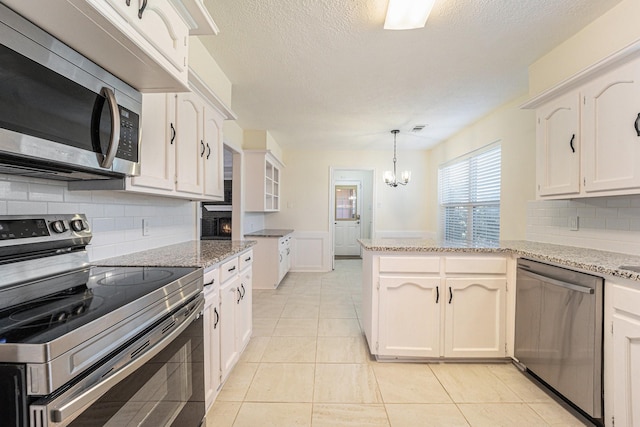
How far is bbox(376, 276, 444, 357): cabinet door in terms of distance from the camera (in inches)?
88.7

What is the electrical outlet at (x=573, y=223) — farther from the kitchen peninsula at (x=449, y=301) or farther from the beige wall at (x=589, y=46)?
the beige wall at (x=589, y=46)

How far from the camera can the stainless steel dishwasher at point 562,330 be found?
1.55 m

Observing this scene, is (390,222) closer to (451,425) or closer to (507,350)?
(507,350)

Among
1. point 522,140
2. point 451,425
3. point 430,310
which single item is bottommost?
point 451,425

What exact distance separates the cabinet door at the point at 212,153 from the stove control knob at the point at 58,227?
963 mm

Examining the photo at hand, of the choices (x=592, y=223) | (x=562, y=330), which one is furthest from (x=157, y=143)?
(x=592, y=223)

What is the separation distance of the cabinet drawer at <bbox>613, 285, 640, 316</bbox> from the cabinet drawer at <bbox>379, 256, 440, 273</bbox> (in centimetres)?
98

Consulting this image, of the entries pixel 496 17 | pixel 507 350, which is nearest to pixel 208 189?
pixel 496 17

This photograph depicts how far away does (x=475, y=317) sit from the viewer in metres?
2.26

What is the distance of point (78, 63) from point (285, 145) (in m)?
4.47

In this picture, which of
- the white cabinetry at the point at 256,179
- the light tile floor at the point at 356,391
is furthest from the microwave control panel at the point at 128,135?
the white cabinetry at the point at 256,179

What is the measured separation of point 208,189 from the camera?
2.25 metres

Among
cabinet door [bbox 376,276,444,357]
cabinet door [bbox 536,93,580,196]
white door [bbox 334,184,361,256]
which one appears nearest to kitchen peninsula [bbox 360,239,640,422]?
cabinet door [bbox 376,276,444,357]

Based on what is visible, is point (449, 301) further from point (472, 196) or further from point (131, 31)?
point (472, 196)
